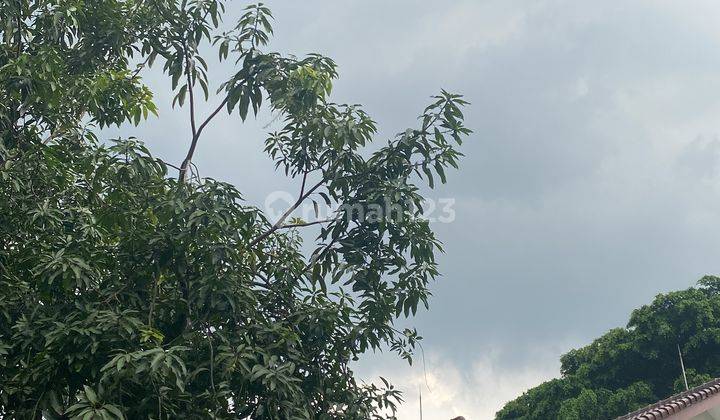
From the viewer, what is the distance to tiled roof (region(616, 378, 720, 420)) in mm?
10598

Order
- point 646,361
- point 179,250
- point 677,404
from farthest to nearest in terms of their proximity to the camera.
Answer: point 646,361 → point 677,404 → point 179,250

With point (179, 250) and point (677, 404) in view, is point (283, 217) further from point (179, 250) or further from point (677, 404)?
point (677, 404)

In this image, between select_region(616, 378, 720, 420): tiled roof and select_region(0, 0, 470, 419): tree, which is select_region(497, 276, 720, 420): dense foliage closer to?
select_region(616, 378, 720, 420): tiled roof

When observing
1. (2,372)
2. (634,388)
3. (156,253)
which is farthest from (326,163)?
(634,388)

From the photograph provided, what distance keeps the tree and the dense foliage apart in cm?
1996

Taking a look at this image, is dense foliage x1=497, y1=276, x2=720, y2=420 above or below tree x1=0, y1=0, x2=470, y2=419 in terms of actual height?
above

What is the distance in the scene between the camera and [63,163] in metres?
8.80

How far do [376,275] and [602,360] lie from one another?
2254cm

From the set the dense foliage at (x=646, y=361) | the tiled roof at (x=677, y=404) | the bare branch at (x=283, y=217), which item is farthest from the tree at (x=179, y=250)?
the dense foliage at (x=646, y=361)

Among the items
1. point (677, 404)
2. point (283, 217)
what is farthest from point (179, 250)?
point (677, 404)

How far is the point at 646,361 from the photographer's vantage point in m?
28.0

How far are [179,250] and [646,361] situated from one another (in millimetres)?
23704

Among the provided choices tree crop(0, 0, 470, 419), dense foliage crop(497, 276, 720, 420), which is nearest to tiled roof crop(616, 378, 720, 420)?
tree crop(0, 0, 470, 419)

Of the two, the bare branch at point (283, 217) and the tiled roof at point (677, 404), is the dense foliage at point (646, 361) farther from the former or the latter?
the bare branch at point (283, 217)
